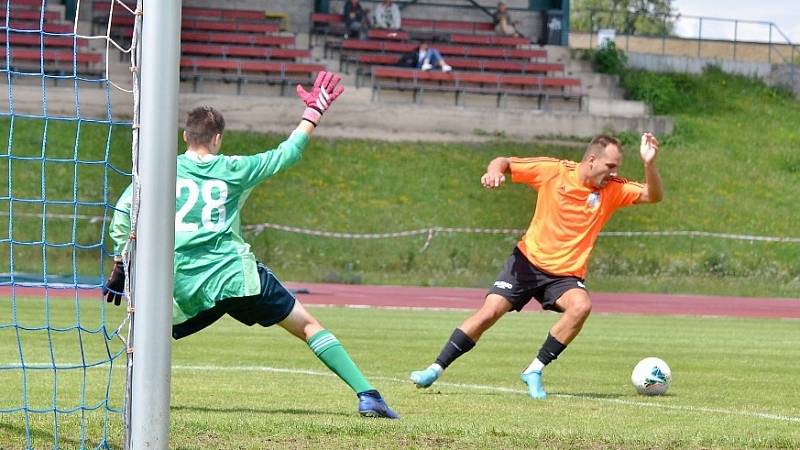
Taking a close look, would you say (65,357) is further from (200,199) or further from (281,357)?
(200,199)

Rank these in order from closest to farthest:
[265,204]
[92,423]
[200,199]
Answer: [92,423]
[200,199]
[265,204]

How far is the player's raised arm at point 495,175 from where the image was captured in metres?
9.32

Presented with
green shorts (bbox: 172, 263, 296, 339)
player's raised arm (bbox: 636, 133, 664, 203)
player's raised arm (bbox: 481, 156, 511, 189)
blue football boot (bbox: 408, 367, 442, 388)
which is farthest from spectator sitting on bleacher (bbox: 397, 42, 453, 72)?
green shorts (bbox: 172, 263, 296, 339)


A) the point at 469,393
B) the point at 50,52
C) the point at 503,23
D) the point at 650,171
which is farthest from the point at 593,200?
the point at 503,23

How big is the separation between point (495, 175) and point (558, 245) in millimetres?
1161

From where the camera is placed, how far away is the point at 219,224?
8125 mm

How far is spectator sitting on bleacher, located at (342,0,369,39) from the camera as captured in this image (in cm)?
4028

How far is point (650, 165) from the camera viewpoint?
995 cm

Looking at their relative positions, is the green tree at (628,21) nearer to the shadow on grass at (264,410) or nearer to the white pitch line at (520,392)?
the white pitch line at (520,392)

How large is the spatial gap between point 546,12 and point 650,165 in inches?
1378

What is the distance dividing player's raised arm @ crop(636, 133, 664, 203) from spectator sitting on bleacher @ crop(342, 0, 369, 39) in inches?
1197

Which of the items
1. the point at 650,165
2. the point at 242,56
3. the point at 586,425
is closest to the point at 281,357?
the point at 650,165

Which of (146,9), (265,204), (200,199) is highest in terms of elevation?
(146,9)

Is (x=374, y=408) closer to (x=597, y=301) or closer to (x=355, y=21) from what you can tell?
(x=597, y=301)
